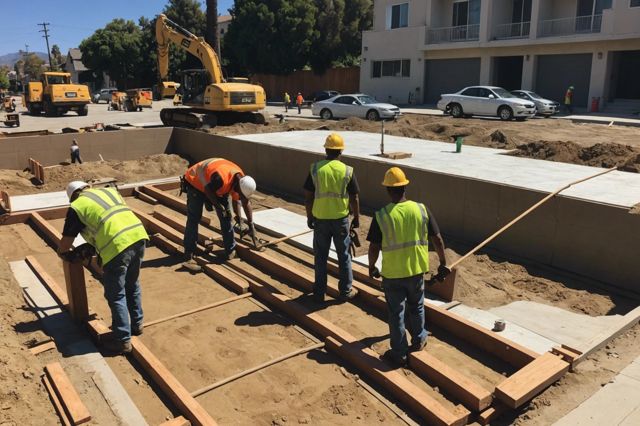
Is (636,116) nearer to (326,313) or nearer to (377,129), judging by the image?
(377,129)

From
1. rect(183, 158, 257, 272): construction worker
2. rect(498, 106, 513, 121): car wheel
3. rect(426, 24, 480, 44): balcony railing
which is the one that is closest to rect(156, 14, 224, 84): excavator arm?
rect(498, 106, 513, 121): car wheel

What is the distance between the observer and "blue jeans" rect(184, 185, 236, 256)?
8023mm

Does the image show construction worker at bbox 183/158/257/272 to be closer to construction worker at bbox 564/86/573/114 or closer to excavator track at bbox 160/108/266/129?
excavator track at bbox 160/108/266/129

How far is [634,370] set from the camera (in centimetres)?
496

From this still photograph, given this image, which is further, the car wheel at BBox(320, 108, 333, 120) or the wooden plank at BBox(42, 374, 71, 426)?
the car wheel at BBox(320, 108, 333, 120)

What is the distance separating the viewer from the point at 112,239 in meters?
5.25

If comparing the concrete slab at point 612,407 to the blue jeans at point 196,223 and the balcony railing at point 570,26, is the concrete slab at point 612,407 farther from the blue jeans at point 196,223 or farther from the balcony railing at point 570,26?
the balcony railing at point 570,26

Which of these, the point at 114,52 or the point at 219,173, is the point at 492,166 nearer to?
the point at 219,173

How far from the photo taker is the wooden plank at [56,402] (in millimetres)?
4172

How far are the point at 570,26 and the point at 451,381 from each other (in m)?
30.0

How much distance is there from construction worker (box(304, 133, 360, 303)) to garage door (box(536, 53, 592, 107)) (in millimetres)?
27527

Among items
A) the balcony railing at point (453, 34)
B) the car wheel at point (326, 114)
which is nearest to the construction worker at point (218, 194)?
the car wheel at point (326, 114)

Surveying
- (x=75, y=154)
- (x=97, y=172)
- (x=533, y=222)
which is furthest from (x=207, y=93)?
(x=533, y=222)

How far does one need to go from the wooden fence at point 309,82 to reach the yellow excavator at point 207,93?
927 inches
